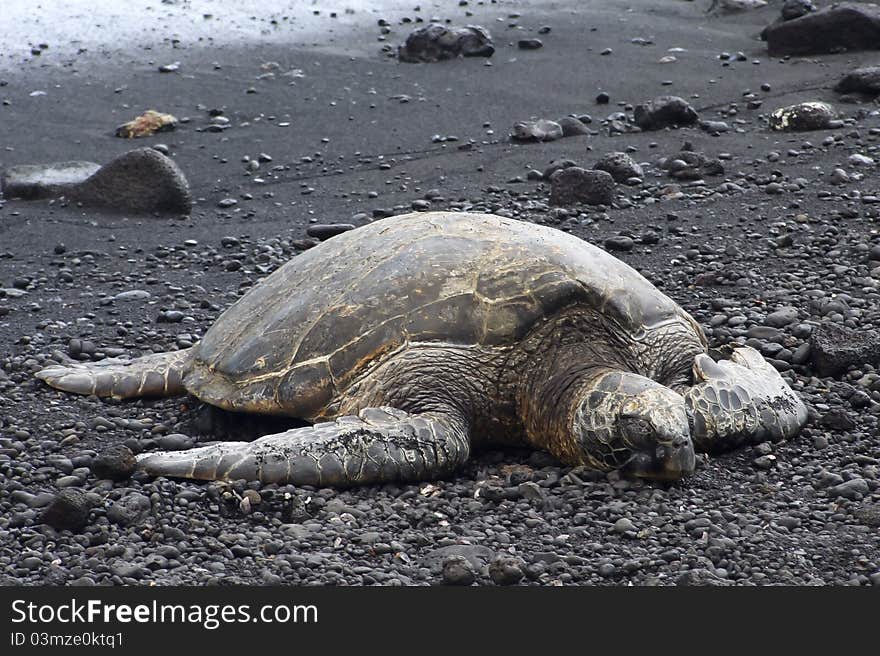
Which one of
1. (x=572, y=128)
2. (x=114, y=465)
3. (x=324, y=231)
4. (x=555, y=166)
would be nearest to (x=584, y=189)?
(x=555, y=166)

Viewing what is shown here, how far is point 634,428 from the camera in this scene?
394cm

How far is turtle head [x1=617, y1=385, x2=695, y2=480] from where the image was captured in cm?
388

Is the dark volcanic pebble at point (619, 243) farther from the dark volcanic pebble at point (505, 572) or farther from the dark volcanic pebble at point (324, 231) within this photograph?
the dark volcanic pebble at point (505, 572)

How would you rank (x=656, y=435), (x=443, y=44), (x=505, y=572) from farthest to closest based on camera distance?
(x=443, y=44) < (x=656, y=435) < (x=505, y=572)

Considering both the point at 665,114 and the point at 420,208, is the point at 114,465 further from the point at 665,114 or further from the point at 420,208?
the point at 665,114

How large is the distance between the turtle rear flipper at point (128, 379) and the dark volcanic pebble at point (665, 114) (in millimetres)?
5065

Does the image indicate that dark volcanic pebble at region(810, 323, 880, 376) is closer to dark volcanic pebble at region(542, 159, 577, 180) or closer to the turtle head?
the turtle head

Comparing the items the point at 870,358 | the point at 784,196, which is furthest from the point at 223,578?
the point at 784,196

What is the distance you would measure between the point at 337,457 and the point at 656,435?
42.8 inches

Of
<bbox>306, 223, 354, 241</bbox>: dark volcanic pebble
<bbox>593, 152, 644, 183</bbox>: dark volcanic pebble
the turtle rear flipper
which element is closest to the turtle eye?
the turtle rear flipper

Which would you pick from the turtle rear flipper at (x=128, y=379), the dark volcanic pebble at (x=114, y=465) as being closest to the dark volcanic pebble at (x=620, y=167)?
the turtle rear flipper at (x=128, y=379)

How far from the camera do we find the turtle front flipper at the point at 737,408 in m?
4.18

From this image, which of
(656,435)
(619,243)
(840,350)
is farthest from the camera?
(619,243)

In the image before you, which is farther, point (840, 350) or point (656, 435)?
point (840, 350)
